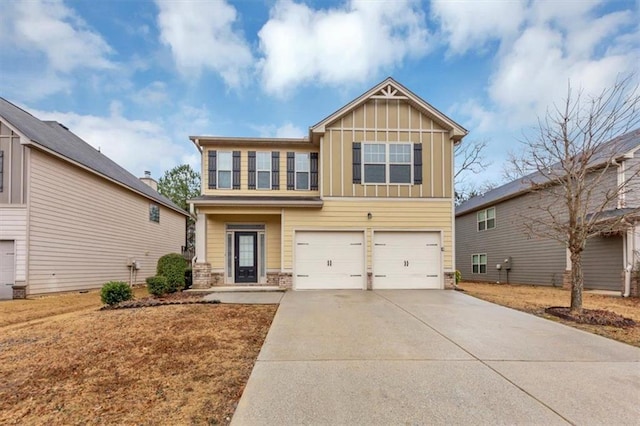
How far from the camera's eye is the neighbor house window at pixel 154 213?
1812 cm

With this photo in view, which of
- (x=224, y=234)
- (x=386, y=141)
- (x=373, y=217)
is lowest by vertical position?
(x=224, y=234)

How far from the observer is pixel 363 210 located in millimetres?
11844

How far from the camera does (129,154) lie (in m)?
25.2

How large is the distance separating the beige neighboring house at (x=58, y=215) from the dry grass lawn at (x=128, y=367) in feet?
16.8

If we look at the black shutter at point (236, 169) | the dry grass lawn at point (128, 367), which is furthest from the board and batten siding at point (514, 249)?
the dry grass lawn at point (128, 367)

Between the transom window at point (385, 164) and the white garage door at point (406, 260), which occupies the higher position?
the transom window at point (385, 164)

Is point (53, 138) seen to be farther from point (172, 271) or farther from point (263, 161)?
point (263, 161)

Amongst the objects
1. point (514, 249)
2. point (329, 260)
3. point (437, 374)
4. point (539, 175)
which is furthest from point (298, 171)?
point (514, 249)

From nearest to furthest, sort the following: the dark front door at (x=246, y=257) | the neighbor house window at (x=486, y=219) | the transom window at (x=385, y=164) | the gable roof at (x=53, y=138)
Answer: the gable roof at (x=53, y=138) → the transom window at (x=385, y=164) → the dark front door at (x=246, y=257) → the neighbor house window at (x=486, y=219)

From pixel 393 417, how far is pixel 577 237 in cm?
705

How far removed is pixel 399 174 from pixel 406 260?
3.04 metres

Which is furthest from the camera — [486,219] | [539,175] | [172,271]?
[486,219]

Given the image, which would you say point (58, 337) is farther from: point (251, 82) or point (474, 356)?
point (251, 82)

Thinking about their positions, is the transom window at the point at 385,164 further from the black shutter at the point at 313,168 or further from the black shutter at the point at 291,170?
the black shutter at the point at 291,170
